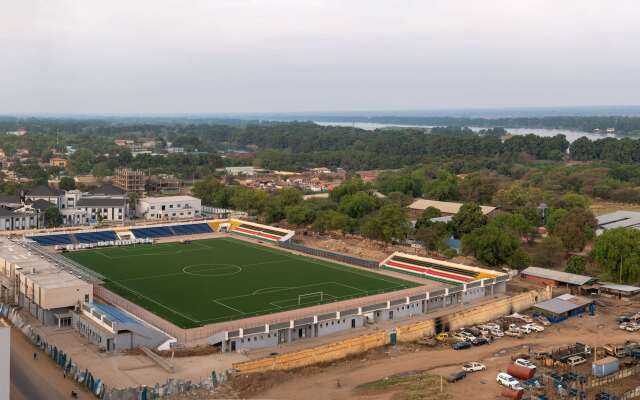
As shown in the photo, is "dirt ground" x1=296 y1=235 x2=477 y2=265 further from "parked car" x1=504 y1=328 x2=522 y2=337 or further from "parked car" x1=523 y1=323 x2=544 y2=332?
"parked car" x1=504 y1=328 x2=522 y2=337

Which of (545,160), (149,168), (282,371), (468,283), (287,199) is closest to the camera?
(282,371)

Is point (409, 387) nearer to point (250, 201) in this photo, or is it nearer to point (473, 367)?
point (473, 367)

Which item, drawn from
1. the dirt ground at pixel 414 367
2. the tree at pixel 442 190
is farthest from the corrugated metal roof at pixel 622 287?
the tree at pixel 442 190

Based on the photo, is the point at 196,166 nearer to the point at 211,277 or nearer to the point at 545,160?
the point at 545,160

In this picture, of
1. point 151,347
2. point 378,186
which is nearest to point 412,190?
point 378,186

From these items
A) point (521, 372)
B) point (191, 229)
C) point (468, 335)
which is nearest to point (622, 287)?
point (468, 335)

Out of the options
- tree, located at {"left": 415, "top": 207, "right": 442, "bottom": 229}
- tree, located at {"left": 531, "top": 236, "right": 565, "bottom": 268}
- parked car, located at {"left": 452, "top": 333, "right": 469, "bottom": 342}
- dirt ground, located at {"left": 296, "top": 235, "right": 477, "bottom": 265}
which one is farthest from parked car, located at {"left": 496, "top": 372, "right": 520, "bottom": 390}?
tree, located at {"left": 415, "top": 207, "right": 442, "bottom": 229}

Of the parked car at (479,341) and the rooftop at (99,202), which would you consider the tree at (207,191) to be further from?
the parked car at (479,341)
